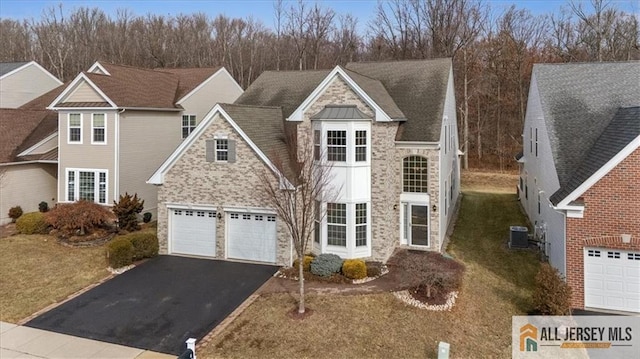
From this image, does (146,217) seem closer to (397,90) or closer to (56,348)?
(56,348)

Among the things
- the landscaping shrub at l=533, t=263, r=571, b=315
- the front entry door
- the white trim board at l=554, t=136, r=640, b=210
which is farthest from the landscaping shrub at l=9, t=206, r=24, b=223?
the white trim board at l=554, t=136, r=640, b=210

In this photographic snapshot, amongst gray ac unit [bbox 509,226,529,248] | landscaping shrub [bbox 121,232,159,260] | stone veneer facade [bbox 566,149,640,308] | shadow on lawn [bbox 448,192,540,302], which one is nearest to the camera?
stone veneer facade [bbox 566,149,640,308]

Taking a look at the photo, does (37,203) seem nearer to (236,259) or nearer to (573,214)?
(236,259)

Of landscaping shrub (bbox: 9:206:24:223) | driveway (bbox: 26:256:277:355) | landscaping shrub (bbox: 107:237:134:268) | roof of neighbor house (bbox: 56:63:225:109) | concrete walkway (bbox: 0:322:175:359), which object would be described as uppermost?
roof of neighbor house (bbox: 56:63:225:109)

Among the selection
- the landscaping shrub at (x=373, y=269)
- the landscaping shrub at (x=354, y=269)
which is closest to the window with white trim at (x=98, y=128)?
the landscaping shrub at (x=354, y=269)

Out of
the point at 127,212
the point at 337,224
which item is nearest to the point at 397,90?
the point at 337,224

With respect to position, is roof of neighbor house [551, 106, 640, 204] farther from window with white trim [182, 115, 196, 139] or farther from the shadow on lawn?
window with white trim [182, 115, 196, 139]

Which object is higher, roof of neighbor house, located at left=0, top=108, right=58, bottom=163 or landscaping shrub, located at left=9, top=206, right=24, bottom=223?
roof of neighbor house, located at left=0, top=108, right=58, bottom=163
